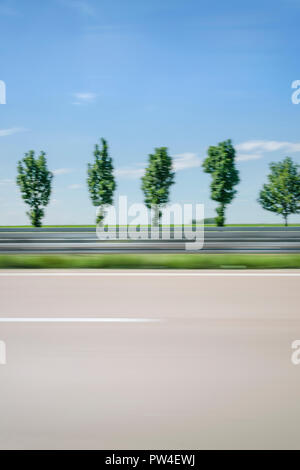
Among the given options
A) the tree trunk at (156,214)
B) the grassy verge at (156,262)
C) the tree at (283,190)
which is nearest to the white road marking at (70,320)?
the grassy verge at (156,262)

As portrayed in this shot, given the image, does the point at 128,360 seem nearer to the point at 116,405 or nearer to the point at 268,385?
the point at 116,405

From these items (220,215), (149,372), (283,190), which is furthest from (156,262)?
(283,190)

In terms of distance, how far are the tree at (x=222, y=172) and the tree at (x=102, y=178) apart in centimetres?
1112

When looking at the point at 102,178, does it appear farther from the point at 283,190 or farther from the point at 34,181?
the point at 283,190

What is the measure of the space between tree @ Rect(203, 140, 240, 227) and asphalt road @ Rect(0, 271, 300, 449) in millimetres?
39954

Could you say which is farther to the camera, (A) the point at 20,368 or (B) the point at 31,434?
(A) the point at 20,368

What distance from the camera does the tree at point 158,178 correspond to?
149ft

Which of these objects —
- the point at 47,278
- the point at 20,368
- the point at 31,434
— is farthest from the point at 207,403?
the point at 47,278

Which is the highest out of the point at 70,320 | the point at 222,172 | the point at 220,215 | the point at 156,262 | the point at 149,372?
the point at 222,172

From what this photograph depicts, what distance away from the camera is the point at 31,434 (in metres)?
2.34

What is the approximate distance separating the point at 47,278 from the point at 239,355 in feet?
15.1

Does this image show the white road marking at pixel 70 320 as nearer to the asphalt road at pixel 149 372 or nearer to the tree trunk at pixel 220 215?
the asphalt road at pixel 149 372

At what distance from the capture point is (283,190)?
53062 millimetres

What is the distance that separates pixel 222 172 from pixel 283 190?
1284 centimetres
